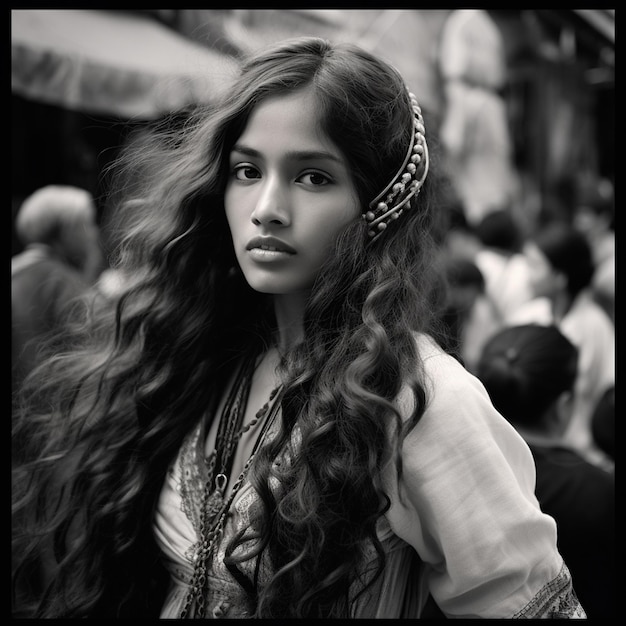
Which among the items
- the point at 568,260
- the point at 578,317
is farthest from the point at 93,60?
the point at 578,317

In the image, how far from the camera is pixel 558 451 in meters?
2.09

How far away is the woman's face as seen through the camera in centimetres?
138

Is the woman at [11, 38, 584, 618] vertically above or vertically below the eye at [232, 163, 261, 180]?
below

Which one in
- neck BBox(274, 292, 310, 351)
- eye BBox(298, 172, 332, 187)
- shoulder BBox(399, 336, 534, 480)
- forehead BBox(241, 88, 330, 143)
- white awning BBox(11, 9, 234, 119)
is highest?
white awning BBox(11, 9, 234, 119)

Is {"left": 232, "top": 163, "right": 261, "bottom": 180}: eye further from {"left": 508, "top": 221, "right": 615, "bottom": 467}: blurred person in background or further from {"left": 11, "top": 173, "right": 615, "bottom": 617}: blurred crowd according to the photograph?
{"left": 508, "top": 221, "right": 615, "bottom": 467}: blurred person in background

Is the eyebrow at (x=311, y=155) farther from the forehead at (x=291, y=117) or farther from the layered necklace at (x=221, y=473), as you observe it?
the layered necklace at (x=221, y=473)

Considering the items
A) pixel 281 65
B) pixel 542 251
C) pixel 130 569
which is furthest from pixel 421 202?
pixel 542 251

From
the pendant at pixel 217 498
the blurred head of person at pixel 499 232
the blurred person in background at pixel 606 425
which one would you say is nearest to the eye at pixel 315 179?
the pendant at pixel 217 498

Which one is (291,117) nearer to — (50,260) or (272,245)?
(272,245)

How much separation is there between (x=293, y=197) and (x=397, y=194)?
232 mm

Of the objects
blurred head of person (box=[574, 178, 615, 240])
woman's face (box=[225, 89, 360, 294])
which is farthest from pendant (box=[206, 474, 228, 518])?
blurred head of person (box=[574, 178, 615, 240])

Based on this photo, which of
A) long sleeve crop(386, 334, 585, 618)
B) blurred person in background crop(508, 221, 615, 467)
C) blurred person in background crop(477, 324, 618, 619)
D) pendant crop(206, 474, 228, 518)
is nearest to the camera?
long sleeve crop(386, 334, 585, 618)

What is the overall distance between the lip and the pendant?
0.53 m

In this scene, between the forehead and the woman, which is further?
the forehead
